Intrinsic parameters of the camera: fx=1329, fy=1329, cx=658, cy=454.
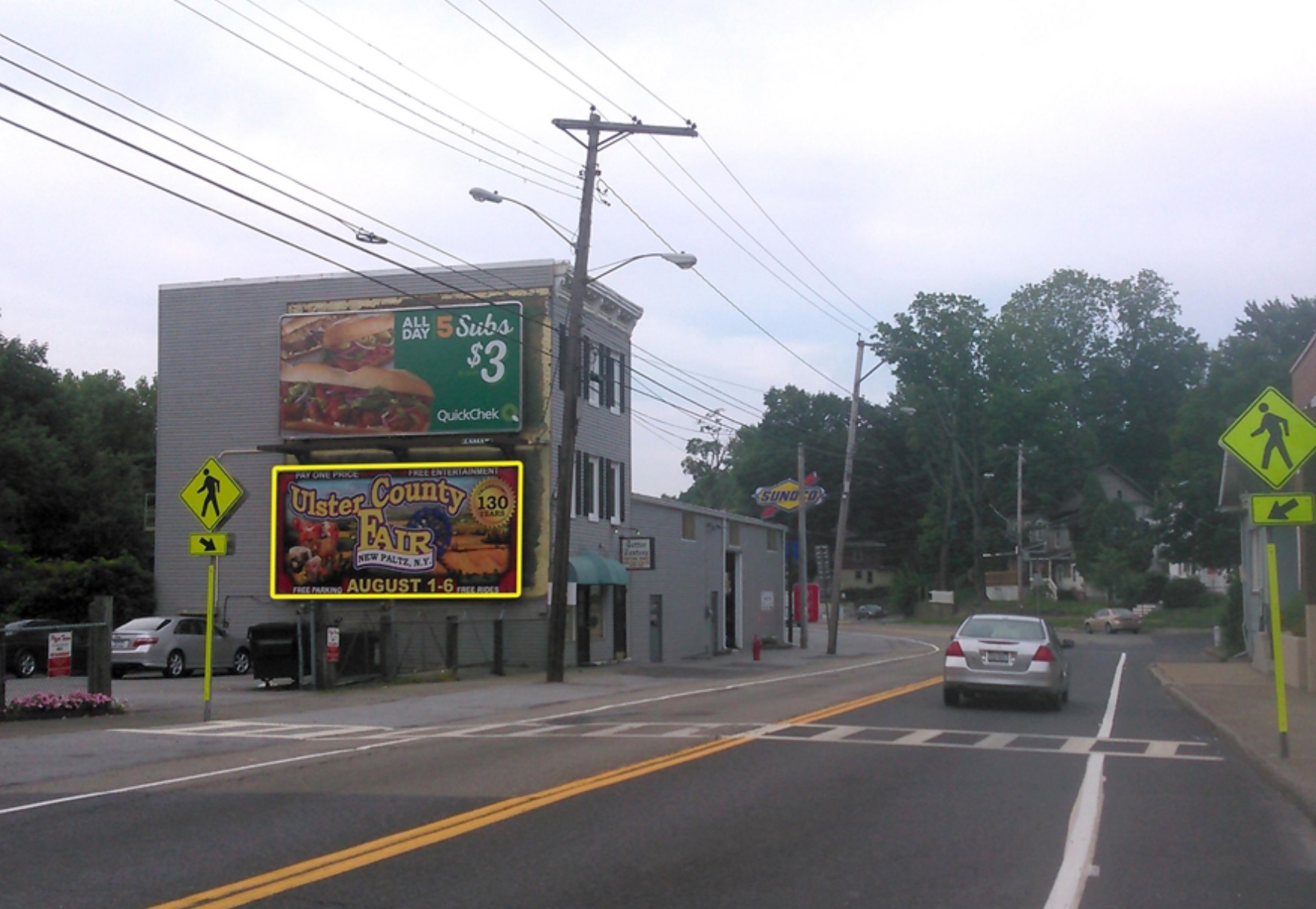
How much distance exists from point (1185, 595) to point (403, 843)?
259 ft

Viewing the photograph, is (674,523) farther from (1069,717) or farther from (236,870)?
(236,870)

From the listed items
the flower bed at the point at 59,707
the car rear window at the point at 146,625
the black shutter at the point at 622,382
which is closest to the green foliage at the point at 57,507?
the car rear window at the point at 146,625

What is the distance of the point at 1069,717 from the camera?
19234 millimetres

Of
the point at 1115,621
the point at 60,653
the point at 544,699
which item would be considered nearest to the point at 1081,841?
the point at 60,653

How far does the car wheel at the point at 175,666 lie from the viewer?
97.9 feet

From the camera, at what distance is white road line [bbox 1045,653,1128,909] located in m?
7.84

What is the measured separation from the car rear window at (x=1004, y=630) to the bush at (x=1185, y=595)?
2550 inches

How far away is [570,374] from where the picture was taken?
88.5 feet

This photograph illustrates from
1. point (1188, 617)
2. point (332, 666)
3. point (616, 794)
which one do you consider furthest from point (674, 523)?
point (1188, 617)

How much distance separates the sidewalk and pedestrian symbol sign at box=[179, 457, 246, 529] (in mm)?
12950

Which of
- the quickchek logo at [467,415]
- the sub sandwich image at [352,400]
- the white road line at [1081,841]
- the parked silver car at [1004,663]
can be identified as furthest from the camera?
the sub sandwich image at [352,400]

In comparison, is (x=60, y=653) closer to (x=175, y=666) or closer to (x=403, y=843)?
(x=403, y=843)

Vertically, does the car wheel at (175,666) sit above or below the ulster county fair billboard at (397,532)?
below

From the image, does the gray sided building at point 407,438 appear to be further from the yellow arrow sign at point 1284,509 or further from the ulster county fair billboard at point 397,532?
the yellow arrow sign at point 1284,509
